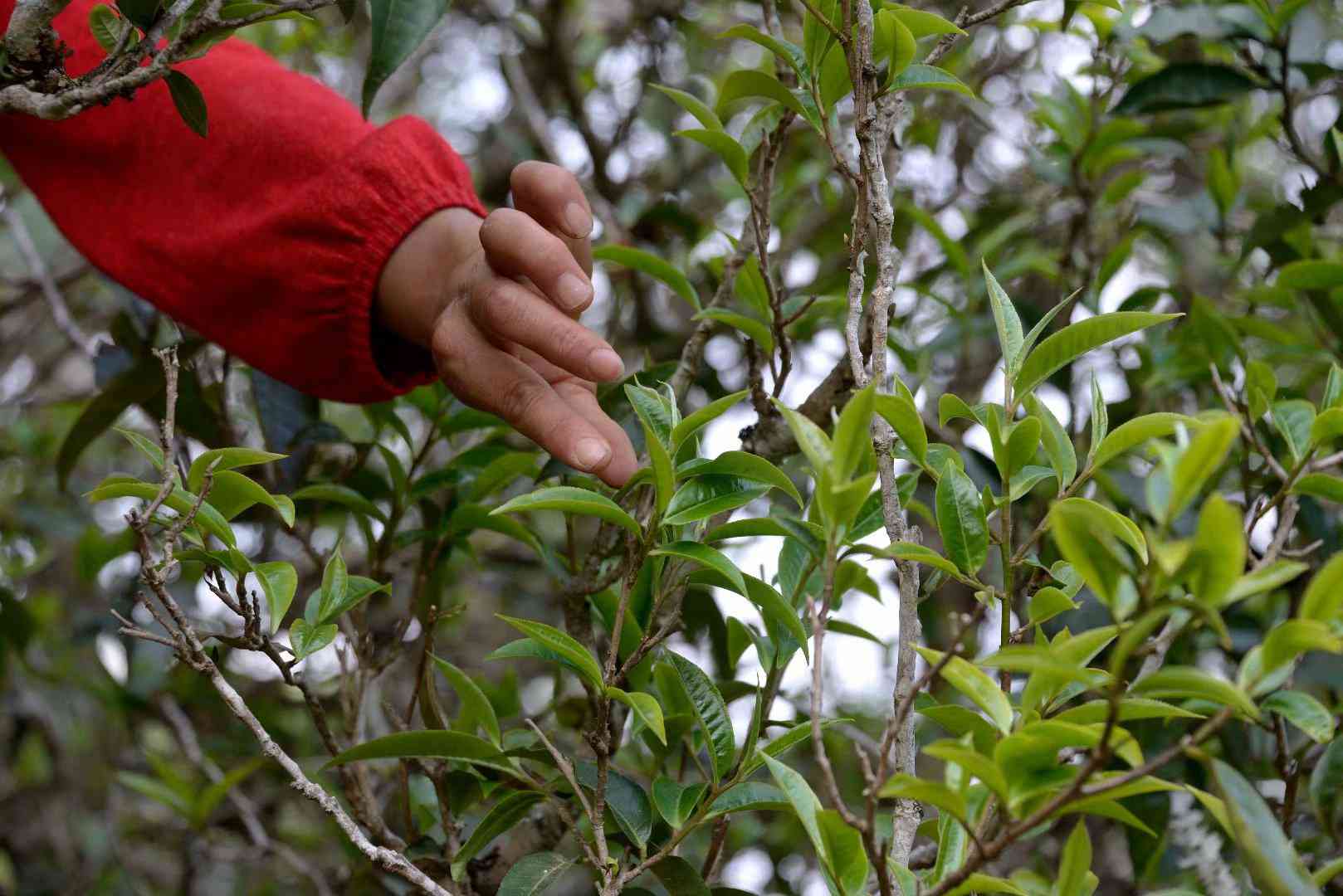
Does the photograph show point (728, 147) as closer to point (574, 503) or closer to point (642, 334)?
point (574, 503)

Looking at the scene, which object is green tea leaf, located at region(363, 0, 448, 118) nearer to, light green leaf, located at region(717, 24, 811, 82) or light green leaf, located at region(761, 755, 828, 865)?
light green leaf, located at region(717, 24, 811, 82)

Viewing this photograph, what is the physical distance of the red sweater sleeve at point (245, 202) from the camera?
1.11m

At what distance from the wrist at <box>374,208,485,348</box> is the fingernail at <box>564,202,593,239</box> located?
0.17m

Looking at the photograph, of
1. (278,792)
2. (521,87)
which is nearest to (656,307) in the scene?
(521,87)

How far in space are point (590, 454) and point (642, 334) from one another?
88 cm

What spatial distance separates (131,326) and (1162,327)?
1.23m

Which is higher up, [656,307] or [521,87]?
[521,87]

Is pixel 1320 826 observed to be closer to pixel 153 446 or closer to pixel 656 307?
pixel 153 446

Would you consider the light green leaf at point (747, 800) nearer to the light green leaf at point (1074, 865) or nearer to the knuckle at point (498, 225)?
the light green leaf at point (1074, 865)

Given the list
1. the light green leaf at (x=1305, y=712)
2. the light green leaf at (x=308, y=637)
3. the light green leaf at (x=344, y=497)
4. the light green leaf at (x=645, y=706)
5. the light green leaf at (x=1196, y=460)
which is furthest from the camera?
the light green leaf at (x=344, y=497)

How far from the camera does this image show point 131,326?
1391 mm

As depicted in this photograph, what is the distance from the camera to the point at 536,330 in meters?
0.84

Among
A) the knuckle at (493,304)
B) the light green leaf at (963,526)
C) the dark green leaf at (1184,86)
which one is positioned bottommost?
the light green leaf at (963,526)

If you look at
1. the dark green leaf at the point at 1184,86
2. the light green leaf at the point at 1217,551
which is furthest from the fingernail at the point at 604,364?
the dark green leaf at the point at 1184,86
